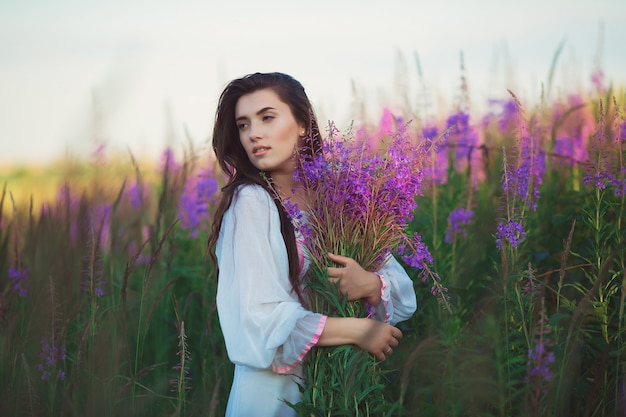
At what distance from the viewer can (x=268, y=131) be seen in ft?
8.25

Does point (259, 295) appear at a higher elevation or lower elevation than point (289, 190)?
lower

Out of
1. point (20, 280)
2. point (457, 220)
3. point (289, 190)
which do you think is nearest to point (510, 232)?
point (289, 190)

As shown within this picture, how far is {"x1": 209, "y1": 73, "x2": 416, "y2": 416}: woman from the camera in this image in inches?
84.9

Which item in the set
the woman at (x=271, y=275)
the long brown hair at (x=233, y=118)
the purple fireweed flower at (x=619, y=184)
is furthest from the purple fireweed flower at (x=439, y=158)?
the woman at (x=271, y=275)

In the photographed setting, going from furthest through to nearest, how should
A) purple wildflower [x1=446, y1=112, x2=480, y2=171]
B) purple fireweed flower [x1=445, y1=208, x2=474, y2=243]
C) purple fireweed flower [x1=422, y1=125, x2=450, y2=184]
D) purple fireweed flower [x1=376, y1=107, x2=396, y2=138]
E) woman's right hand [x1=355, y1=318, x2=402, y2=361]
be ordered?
purple fireweed flower [x1=376, y1=107, x2=396, y2=138] → purple wildflower [x1=446, y1=112, x2=480, y2=171] → purple fireweed flower [x1=422, y1=125, x2=450, y2=184] → purple fireweed flower [x1=445, y1=208, x2=474, y2=243] → woman's right hand [x1=355, y1=318, x2=402, y2=361]

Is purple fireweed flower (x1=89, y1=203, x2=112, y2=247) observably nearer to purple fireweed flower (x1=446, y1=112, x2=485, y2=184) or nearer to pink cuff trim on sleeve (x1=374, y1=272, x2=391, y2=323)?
pink cuff trim on sleeve (x1=374, y1=272, x2=391, y2=323)

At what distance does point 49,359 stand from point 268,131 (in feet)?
3.73

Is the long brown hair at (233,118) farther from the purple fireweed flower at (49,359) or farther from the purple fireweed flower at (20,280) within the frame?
the purple fireweed flower at (20,280)

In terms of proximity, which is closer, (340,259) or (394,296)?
(340,259)

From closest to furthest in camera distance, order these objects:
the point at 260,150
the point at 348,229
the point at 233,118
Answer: the point at 348,229, the point at 260,150, the point at 233,118

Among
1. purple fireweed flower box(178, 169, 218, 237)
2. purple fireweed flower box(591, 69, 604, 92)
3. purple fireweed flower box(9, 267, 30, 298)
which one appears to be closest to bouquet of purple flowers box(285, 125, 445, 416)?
purple fireweed flower box(9, 267, 30, 298)

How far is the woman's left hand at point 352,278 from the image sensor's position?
2.16 metres

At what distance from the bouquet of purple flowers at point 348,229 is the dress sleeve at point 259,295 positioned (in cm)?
8

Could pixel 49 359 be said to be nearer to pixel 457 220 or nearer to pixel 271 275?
pixel 271 275
